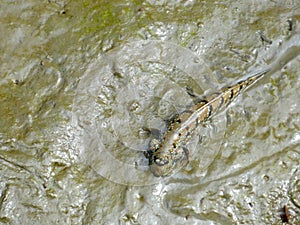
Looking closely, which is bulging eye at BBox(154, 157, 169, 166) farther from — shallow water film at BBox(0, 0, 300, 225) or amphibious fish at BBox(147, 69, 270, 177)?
shallow water film at BBox(0, 0, 300, 225)

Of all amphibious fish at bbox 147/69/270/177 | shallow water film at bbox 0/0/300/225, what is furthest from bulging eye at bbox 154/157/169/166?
shallow water film at bbox 0/0/300/225

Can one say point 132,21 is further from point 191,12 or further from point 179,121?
point 179,121

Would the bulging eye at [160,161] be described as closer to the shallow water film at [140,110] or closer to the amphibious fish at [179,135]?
the amphibious fish at [179,135]

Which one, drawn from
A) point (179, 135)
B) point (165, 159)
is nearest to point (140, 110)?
point (179, 135)

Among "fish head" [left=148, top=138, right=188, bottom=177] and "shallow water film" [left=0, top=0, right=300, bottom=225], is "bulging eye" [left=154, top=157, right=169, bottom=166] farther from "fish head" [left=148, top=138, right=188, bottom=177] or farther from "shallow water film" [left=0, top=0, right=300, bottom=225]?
"shallow water film" [left=0, top=0, right=300, bottom=225]

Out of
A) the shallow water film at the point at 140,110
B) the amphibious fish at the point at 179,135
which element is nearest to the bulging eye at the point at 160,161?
the amphibious fish at the point at 179,135

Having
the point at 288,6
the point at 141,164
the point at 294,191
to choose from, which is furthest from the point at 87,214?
the point at 288,6
